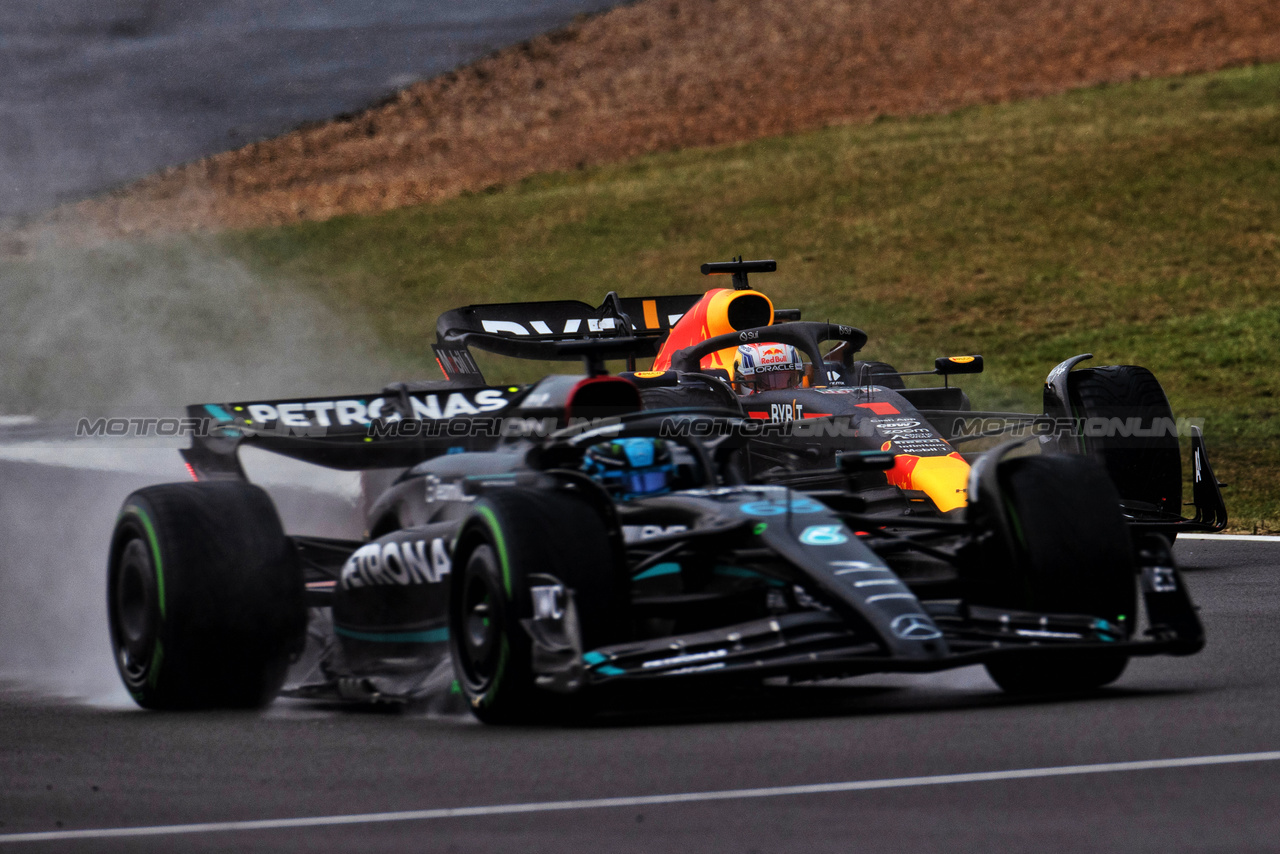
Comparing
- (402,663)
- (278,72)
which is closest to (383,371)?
(278,72)

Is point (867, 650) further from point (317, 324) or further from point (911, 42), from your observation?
point (911, 42)

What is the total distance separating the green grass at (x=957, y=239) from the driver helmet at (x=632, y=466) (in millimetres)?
17258

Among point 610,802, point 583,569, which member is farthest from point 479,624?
point 610,802

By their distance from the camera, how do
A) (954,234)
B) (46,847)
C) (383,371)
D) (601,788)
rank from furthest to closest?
(954,234) → (383,371) → (601,788) → (46,847)

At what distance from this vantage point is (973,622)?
7.11 metres

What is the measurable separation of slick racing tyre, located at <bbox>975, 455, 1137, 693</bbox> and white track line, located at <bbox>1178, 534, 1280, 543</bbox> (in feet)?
23.0

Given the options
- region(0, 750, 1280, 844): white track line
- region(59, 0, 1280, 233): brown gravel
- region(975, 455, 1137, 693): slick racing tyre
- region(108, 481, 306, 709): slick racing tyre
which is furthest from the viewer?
region(59, 0, 1280, 233): brown gravel

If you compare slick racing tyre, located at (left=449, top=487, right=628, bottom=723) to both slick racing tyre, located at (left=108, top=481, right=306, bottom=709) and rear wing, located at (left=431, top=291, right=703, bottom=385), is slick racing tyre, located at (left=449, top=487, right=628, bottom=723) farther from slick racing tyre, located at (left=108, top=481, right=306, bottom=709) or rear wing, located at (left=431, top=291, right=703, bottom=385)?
rear wing, located at (left=431, top=291, right=703, bottom=385)

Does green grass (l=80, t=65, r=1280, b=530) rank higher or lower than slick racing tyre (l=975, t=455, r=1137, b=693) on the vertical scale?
higher

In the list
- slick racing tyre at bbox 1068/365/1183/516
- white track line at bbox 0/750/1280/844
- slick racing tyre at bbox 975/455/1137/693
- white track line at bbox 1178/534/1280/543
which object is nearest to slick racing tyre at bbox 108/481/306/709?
white track line at bbox 0/750/1280/844

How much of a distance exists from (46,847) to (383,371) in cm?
2842

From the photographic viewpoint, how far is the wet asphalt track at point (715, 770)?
505 centimetres

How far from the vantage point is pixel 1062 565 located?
7270 millimetres

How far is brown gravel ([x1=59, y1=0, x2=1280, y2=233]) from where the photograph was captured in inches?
→ 1982
